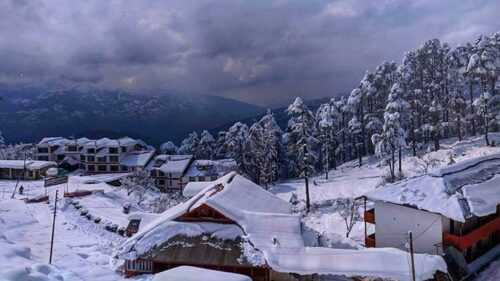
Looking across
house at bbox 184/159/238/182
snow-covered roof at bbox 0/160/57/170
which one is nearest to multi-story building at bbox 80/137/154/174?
snow-covered roof at bbox 0/160/57/170

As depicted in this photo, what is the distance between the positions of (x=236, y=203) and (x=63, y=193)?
39.4 meters

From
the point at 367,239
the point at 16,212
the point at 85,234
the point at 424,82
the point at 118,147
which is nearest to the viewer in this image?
the point at 367,239

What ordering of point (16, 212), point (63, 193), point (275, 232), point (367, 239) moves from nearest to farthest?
1. point (275, 232)
2. point (367, 239)
3. point (16, 212)
4. point (63, 193)

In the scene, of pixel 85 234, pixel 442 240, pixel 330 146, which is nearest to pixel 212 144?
pixel 330 146

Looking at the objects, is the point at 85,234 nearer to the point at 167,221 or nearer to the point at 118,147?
the point at 167,221

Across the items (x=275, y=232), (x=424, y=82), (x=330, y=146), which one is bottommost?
(x=275, y=232)

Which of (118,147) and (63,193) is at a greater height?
(118,147)

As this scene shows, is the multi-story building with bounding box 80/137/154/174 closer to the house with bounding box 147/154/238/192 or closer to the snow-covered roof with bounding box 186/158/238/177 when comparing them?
the house with bounding box 147/154/238/192

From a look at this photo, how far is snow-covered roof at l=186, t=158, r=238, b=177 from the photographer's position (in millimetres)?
70562

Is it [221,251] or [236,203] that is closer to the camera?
[221,251]

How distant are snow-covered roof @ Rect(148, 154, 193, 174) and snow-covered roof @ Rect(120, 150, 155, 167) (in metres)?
3.49

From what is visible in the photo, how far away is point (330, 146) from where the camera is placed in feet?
234

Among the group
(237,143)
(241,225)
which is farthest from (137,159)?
(241,225)

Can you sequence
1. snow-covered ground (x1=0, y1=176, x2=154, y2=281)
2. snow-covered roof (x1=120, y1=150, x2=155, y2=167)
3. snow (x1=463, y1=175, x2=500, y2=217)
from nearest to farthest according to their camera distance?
snow-covered ground (x1=0, y1=176, x2=154, y2=281) < snow (x1=463, y1=175, x2=500, y2=217) < snow-covered roof (x1=120, y1=150, x2=155, y2=167)
